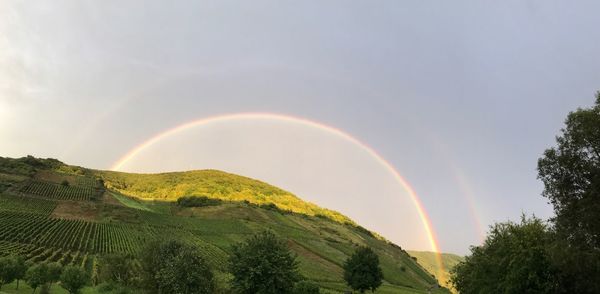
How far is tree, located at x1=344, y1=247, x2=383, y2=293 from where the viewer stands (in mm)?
92750

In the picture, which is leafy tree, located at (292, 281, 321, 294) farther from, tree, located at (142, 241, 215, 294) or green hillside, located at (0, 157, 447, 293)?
green hillside, located at (0, 157, 447, 293)

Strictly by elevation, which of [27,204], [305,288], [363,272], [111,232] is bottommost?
[305,288]

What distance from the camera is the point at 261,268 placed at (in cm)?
5772

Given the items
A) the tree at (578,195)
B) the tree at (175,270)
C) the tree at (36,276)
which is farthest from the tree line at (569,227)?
the tree at (36,276)

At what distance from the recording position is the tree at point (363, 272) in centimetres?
9275

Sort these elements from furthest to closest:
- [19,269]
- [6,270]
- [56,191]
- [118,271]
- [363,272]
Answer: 1. [56,191]
2. [363,272]
3. [118,271]
4. [19,269]
5. [6,270]

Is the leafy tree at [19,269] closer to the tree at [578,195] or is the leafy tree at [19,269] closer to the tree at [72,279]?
the tree at [72,279]

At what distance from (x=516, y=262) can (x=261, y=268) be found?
102ft

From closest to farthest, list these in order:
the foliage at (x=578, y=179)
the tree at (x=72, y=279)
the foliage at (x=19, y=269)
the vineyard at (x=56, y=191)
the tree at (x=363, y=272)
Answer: the foliage at (x=578, y=179)
the tree at (x=72, y=279)
the foliage at (x=19, y=269)
the tree at (x=363, y=272)
the vineyard at (x=56, y=191)

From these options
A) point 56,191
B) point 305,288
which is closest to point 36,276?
point 305,288

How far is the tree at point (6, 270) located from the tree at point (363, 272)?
6264cm

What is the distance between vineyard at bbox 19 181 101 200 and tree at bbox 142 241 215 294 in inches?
5039

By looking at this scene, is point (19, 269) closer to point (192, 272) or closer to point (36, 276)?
point (36, 276)

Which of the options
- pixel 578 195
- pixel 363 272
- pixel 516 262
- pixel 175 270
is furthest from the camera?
pixel 363 272
